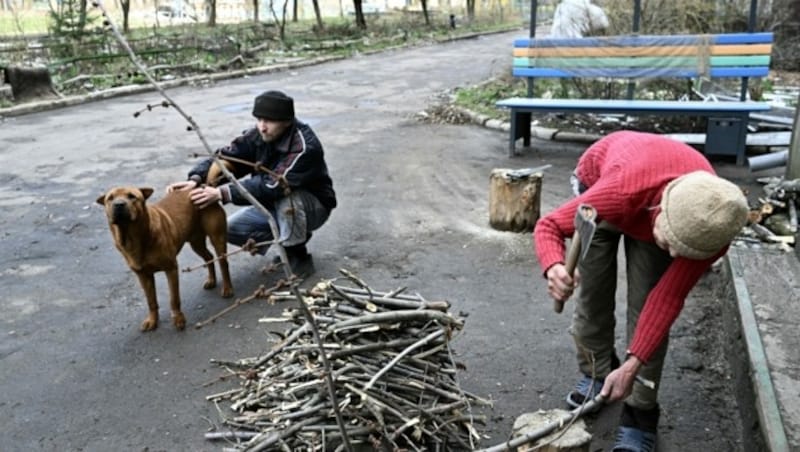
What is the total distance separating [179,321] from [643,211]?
2.98 m

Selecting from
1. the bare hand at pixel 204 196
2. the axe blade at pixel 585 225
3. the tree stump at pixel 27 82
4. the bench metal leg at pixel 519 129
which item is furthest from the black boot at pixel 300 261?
the tree stump at pixel 27 82

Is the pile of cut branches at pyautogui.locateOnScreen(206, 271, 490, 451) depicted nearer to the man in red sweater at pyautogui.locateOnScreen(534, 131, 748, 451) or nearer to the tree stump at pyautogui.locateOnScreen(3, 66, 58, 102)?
the man in red sweater at pyautogui.locateOnScreen(534, 131, 748, 451)

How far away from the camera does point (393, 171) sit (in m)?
8.51

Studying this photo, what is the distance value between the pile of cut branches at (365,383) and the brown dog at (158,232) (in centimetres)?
118

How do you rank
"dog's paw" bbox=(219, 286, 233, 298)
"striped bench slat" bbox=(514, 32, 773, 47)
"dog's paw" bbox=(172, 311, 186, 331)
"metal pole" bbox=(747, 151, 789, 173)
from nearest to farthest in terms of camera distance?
"dog's paw" bbox=(172, 311, 186, 331), "dog's paw" bbox=(219, 286, 233, 298), "metal pole" bbox=(747, 151, 789, 173), "striped bench slat" bbox=(514, 32, 773, 47)

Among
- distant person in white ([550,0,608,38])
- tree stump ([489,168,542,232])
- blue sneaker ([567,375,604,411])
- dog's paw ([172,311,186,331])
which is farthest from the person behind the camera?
distant person in white ([550,0,608,38])

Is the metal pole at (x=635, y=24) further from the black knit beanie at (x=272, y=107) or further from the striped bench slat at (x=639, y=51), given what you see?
the black knit beanie at (x=272, y=107)

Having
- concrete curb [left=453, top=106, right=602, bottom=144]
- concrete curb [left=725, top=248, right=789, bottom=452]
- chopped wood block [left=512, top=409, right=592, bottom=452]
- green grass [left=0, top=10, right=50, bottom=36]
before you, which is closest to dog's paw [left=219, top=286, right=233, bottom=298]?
chopped wood block [left=512, top=409, right=592, bottom=452]

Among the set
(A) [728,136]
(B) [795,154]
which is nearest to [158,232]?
(B) [795,154]

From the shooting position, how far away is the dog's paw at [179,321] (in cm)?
446

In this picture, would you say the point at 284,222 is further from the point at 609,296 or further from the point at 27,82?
the point at 27,82

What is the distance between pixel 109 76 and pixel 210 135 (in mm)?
7375

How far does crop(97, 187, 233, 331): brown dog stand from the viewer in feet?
13.4

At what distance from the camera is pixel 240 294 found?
5.03 meters
